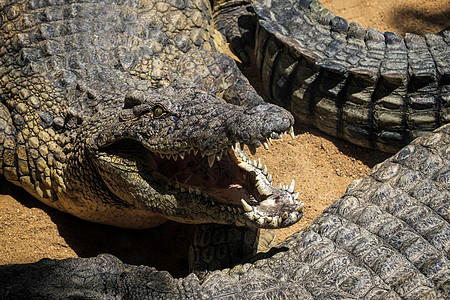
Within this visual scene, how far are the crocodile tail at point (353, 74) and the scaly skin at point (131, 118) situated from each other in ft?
1.31

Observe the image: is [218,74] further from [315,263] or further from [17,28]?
[315,263]

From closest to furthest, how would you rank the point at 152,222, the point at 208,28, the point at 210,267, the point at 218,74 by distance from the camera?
the point at 210,267
the point at 152,222
the point at 218,74
the point at 208,28

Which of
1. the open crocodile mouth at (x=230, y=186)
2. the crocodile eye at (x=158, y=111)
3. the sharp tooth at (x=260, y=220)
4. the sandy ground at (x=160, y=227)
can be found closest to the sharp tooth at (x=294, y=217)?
the open crocodile mouth at (x=230, y=186)

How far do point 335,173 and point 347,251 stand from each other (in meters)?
1.41

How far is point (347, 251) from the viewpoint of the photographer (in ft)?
7.92

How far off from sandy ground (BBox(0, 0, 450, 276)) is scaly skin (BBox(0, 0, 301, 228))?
130 millimetres

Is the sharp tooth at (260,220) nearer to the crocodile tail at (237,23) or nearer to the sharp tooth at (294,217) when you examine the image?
the sharp tooth at (294,217)

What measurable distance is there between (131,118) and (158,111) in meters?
0.17

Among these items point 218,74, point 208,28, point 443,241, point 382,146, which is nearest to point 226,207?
point 443,241

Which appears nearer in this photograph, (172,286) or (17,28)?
(172,286)

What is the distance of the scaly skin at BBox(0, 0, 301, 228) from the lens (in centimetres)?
252

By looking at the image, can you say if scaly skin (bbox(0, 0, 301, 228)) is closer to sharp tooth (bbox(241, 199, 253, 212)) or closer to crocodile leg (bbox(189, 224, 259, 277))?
sharp tooth (bbox(241, 199, 253, 212))

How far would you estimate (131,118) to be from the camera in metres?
2.69

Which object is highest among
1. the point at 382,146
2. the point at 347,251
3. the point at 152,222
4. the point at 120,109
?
the point at 120,109
